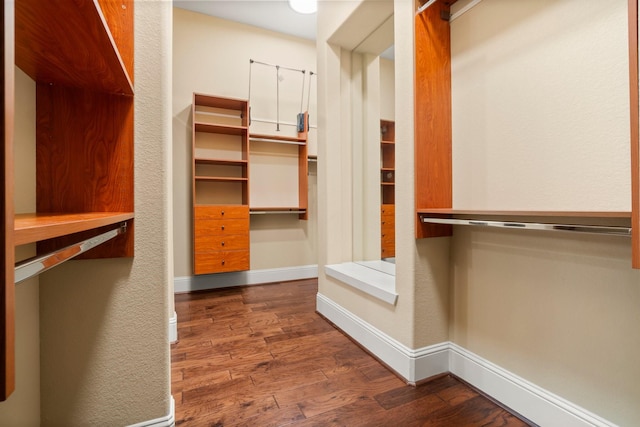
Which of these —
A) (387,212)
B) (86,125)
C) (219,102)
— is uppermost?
(219,102)

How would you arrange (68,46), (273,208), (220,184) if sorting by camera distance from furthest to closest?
(273,208), (220,184), (68,46)

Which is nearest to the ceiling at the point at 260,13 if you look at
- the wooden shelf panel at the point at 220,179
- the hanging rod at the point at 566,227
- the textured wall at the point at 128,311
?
the wooden shelf panel at the point at 220,179

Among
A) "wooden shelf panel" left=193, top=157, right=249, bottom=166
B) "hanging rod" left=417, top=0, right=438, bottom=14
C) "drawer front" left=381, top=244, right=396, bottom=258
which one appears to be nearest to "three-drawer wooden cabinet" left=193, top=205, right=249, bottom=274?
"wooden shelf panel" left=193, top=157, right=249, bottom=166

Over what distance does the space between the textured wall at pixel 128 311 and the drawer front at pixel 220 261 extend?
196cm

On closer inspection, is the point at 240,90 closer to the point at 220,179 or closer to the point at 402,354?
the point at 220,179

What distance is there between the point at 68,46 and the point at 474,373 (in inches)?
76.8

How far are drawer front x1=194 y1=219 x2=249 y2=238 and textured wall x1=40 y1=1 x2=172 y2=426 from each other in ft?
6.41

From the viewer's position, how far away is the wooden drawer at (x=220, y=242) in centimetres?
296

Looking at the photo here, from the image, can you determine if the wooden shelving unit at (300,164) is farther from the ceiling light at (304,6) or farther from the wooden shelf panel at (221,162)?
the ceiling light at (304,6)

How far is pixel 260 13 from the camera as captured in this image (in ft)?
10.6

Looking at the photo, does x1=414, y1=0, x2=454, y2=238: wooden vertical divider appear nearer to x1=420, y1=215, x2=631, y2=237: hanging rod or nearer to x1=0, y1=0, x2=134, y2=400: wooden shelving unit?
x1=420, y1=215, x2=631, y2=237: hanging rod

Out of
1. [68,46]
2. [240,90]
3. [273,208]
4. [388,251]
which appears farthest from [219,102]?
[68,46]

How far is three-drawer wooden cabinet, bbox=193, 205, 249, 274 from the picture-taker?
2955 mm

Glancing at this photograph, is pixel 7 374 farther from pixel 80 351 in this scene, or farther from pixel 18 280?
pixel 80 351
